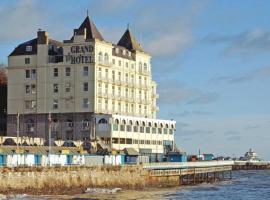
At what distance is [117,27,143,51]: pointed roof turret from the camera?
468 ft

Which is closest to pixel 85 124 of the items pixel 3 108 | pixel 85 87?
pixel 85 87

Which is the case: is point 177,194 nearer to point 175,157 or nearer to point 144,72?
point 175,157

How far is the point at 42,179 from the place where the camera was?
3243 inches

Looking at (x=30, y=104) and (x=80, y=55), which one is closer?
(x=80, y=55)

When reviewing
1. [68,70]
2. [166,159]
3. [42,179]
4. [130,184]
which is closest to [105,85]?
[68,70]

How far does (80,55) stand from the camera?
125 metres

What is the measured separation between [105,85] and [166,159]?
1799 centimetres

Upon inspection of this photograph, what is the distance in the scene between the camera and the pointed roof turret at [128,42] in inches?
5615

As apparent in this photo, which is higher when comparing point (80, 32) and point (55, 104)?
point (80, 32)

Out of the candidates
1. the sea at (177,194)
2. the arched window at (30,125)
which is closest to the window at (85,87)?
the arched window at (30,125)

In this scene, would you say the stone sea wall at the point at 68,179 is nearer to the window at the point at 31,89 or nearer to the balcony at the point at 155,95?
the window at the point at 31,89

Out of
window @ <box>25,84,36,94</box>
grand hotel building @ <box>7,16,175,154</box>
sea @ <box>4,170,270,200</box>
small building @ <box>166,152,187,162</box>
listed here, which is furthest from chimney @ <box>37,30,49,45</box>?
sea @ <box>4,170,270,200</box>

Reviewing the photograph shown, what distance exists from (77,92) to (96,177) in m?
34.3

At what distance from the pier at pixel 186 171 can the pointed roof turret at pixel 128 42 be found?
29.9 metres
